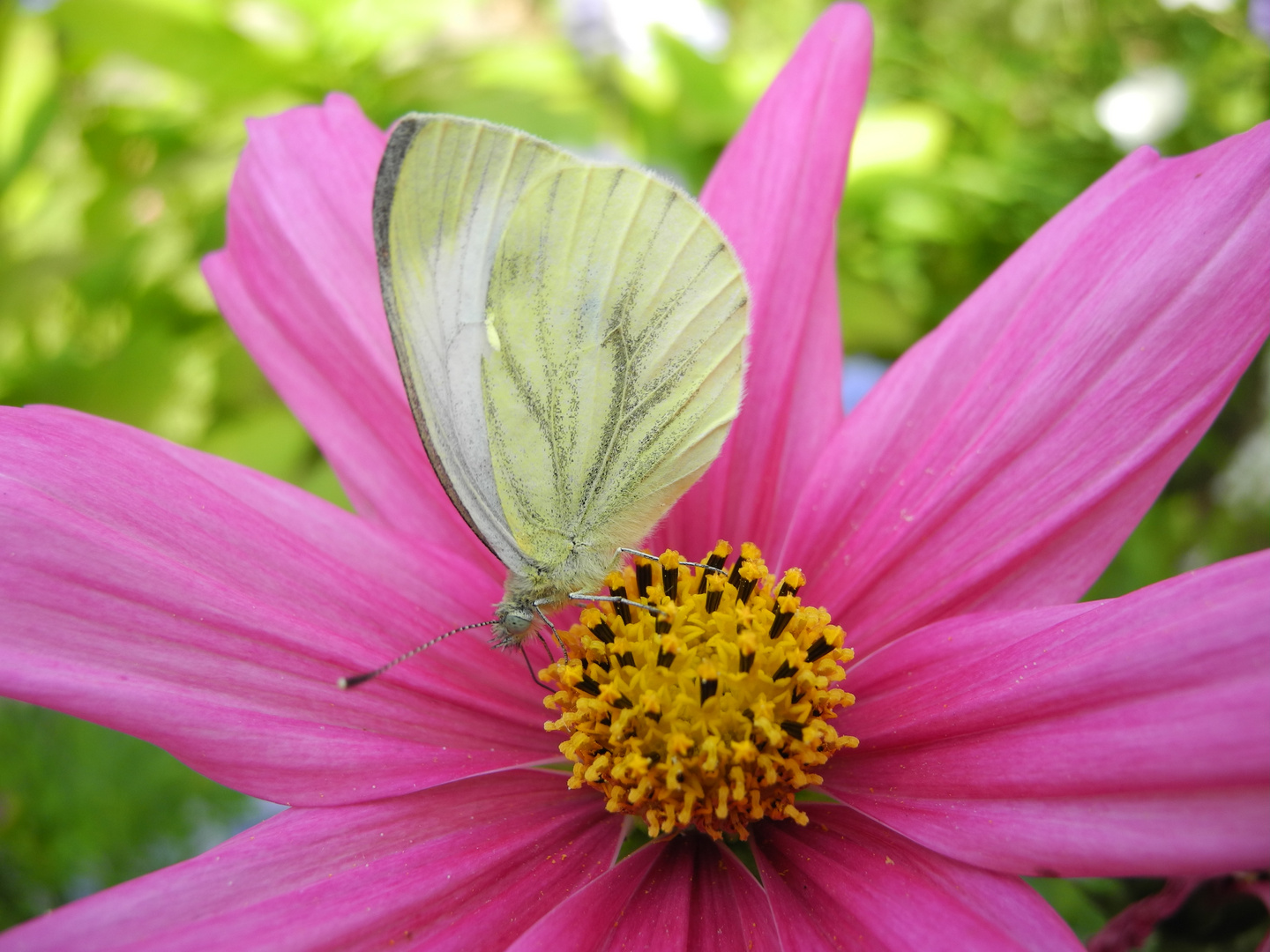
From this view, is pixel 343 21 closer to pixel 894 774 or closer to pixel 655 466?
pixel 655 466

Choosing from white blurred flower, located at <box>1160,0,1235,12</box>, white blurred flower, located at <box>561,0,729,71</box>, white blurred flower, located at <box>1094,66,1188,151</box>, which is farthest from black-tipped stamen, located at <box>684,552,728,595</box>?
white blurred flower, located at <box>1160,0,1235,12</box>

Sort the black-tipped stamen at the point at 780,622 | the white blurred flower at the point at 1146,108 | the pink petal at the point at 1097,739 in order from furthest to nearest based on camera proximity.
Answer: the white blurred flower at the point at 1146,108 < the black-tipped stamen at the point at 780,622 < the pink petal at the point at 1097,739

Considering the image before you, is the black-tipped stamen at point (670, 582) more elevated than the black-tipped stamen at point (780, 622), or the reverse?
the black-tipped stamen at point (670, 582)

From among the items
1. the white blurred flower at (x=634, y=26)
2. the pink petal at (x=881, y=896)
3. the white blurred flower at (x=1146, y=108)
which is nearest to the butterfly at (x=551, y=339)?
the pink petal at (x=881, y=896)

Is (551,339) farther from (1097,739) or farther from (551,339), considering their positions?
(1097,739)

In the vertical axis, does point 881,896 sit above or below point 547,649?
below

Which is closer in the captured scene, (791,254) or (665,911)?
(665,911)

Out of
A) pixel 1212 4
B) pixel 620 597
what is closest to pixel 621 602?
pixel 620 597

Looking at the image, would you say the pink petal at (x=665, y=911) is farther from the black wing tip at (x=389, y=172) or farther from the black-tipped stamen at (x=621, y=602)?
the black wing tip at (x=389, y=172)
